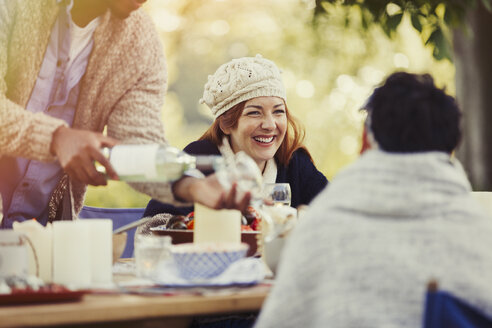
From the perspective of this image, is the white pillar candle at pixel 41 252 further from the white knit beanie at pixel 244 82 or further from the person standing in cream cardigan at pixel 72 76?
the white knit beanie at pixel 244 82

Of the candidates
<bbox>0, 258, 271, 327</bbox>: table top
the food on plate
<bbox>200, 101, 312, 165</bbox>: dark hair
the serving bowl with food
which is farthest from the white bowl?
<bbox>200, 101, 312, 165</bbox>: dark hair

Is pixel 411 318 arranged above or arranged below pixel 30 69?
below

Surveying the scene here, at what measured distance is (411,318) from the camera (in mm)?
1375

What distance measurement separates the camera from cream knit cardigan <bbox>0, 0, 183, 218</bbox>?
2.50 meters

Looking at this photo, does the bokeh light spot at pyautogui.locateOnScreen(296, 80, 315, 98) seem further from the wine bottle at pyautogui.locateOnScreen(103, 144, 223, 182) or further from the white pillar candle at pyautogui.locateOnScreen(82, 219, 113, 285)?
the white pillar candle at pyautogui.locateOnScreen(82, 219, 113, 285)

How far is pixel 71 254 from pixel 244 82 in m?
1.76

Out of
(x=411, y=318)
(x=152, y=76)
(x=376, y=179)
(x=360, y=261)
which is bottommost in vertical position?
(x=411, y=318)

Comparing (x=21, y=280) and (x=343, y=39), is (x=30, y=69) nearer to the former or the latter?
(x=21, y=280)

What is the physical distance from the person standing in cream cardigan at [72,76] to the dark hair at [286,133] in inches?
34.5

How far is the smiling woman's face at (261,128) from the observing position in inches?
136

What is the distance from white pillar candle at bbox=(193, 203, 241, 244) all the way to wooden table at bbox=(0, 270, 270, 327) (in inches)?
18.8

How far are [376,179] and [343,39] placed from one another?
946 cm

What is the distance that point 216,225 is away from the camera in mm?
2256

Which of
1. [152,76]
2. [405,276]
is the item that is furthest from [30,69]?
[405,276]
